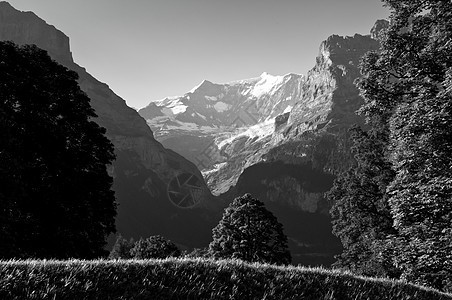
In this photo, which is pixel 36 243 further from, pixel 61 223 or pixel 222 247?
pixel 222 247

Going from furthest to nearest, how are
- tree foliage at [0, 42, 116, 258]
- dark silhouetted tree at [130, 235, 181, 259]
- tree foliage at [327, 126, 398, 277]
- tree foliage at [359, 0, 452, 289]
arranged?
dark silhouetted tree at [130, 235, 181, 259], tree foliage at [327, 126, 398, 277], tree foliage at [0, 42, 116, 258], tree foliage at [359, 0, 452, 289]

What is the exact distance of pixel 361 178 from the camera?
24.6 meters

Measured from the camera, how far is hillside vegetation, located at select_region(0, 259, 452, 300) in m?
4.55

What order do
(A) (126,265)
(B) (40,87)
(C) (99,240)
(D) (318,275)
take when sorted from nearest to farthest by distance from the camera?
(A) (126,265) → (D) (318,275) → (B) (40,87) → (C) (99,240)

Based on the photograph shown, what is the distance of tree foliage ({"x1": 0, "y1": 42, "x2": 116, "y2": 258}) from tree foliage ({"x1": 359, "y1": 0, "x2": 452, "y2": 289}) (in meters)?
14.0

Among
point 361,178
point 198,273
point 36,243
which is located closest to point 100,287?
point 198,273

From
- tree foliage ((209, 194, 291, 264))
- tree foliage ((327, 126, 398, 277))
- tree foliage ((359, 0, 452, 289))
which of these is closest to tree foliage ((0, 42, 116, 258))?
tree foliage ((359, 0, 452, 289))

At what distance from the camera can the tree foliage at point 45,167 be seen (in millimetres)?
14163

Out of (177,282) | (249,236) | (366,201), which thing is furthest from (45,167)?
(249,236)

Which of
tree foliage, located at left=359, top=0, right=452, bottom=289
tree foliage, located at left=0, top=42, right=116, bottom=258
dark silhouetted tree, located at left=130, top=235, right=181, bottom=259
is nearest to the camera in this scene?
tree foliage, located at left=359, top=0, right=452, bottom=289

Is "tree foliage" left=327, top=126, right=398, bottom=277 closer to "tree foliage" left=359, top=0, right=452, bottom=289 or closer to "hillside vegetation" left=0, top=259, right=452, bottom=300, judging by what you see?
"tree foliage" left=359, top=0, right=452, bottom=289

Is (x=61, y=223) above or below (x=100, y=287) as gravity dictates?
below

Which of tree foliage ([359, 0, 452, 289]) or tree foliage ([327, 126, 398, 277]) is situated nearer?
tree foliage ([359, 0, 452, 289])

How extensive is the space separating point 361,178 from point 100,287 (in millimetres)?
23279
